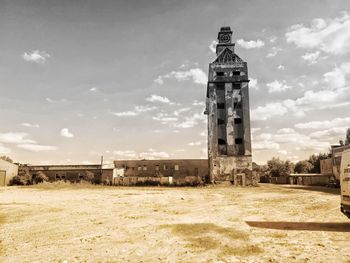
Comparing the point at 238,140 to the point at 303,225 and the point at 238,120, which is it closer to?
the point at 238,120

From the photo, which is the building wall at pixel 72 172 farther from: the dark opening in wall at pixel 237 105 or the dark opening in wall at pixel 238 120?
the dark opening in wall at pixel 237 105

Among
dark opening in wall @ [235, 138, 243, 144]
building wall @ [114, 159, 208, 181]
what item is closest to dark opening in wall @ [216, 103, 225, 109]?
dark opening in wall @ [235, 138, 243, 144]

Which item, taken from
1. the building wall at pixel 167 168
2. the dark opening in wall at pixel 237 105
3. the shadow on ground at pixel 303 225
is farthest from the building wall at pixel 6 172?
the shadow on ground at pixel 303 225

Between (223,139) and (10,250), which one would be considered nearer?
(10,250)

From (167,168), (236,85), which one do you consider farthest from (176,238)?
(167,168)

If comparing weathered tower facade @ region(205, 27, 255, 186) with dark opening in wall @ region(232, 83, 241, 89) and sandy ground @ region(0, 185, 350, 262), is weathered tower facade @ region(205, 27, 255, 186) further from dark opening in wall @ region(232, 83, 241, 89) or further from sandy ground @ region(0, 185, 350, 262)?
sandy ground @ region(0, 185, 350, 262)

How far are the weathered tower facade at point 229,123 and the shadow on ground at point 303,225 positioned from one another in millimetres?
22135

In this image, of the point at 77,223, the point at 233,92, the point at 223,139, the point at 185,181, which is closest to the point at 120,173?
the point at 185,181

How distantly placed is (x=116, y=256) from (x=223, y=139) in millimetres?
28432

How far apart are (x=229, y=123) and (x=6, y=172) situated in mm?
35730

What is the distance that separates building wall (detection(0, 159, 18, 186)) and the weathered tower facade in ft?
106

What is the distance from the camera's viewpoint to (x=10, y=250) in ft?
17.6

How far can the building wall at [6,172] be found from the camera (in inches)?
1479

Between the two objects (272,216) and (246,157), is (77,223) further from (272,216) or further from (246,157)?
(246,157)
